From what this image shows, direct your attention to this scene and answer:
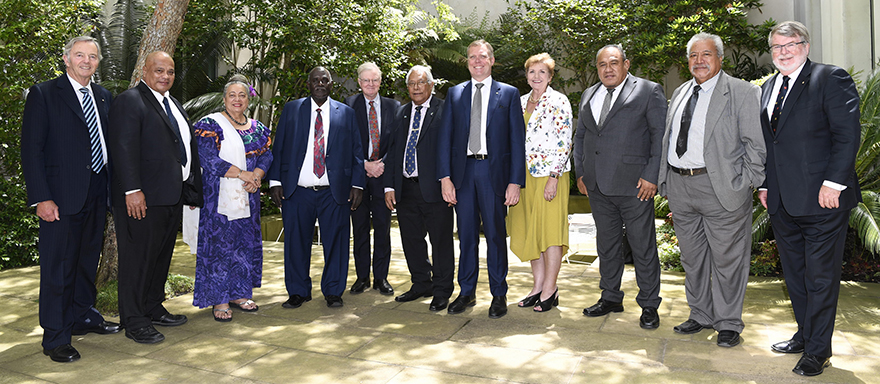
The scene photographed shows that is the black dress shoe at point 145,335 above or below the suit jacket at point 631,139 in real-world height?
below

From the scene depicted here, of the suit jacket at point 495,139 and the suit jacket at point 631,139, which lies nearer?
the suit jacket at point 631,139

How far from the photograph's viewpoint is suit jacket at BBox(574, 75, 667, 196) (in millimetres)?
4195

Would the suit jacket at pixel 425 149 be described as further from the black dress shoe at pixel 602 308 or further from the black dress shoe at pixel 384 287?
the black dress shoe at pixel 602 308

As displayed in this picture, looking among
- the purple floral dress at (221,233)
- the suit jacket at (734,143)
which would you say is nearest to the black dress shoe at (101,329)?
the purple floral dress at (221,233)

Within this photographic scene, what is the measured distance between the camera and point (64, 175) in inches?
150

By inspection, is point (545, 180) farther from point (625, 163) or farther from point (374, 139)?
point (374, 139)

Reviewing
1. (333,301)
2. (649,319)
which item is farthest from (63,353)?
(649,319)

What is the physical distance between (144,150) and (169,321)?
1.24 m

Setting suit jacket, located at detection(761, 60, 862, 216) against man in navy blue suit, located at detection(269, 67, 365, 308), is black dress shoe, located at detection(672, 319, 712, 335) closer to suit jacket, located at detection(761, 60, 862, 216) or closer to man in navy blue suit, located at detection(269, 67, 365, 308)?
suit jacket, located at detection(761, 60, 862, 216)

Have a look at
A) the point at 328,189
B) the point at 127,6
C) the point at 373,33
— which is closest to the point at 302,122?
the point at 328,189

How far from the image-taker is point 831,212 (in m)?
3.35

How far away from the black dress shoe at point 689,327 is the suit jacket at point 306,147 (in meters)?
2.60

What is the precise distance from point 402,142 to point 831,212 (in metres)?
2.98

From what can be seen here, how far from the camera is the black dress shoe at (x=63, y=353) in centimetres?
368
